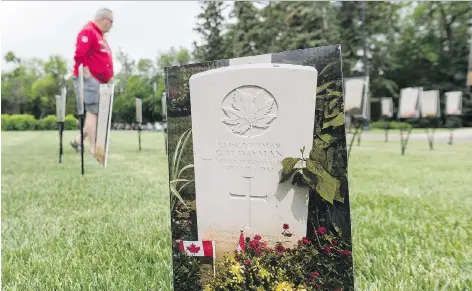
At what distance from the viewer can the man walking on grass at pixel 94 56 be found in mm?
4809

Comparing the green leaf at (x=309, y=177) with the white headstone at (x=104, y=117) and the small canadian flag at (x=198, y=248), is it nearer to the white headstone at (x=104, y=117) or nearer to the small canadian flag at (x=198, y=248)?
the small canadian flag at (x=198, y=248)

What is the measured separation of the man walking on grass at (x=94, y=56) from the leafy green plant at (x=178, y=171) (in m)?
3.59

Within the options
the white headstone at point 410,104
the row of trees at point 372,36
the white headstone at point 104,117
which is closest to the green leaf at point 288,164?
the white headstone at point 104,117

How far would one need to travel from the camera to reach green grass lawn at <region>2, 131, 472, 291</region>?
1.63 meters

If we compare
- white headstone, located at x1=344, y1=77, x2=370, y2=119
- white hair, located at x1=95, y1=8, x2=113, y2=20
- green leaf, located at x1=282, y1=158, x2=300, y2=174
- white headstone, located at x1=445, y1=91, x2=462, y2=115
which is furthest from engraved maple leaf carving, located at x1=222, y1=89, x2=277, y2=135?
white headstone, located at x1=445, y1=91, x2=462, y2=115

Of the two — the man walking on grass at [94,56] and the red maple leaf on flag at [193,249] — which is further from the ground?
the man walking on grass at [94,56]

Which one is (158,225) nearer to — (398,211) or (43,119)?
(398,211)

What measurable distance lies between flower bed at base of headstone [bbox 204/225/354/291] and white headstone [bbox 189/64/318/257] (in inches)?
1.7

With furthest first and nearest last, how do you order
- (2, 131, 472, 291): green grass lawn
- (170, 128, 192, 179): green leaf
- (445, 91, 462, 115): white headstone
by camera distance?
(445, 91, 462, 115): white headstone → (2, 131, 472, 291): green grass lawn → (170, 128, 192, 179): green leaf

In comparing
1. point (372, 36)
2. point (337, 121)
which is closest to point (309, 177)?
point (337, 121)

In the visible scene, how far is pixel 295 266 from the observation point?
133 cm

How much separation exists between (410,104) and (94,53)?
5873 mm

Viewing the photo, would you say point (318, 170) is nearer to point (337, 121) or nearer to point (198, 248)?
point (337, 121)

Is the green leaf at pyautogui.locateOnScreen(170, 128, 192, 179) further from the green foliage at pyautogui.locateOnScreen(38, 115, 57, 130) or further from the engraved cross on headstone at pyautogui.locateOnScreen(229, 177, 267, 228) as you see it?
the green foliage at pyautogui.locateOnScreen(38, 115, 57, 130)
